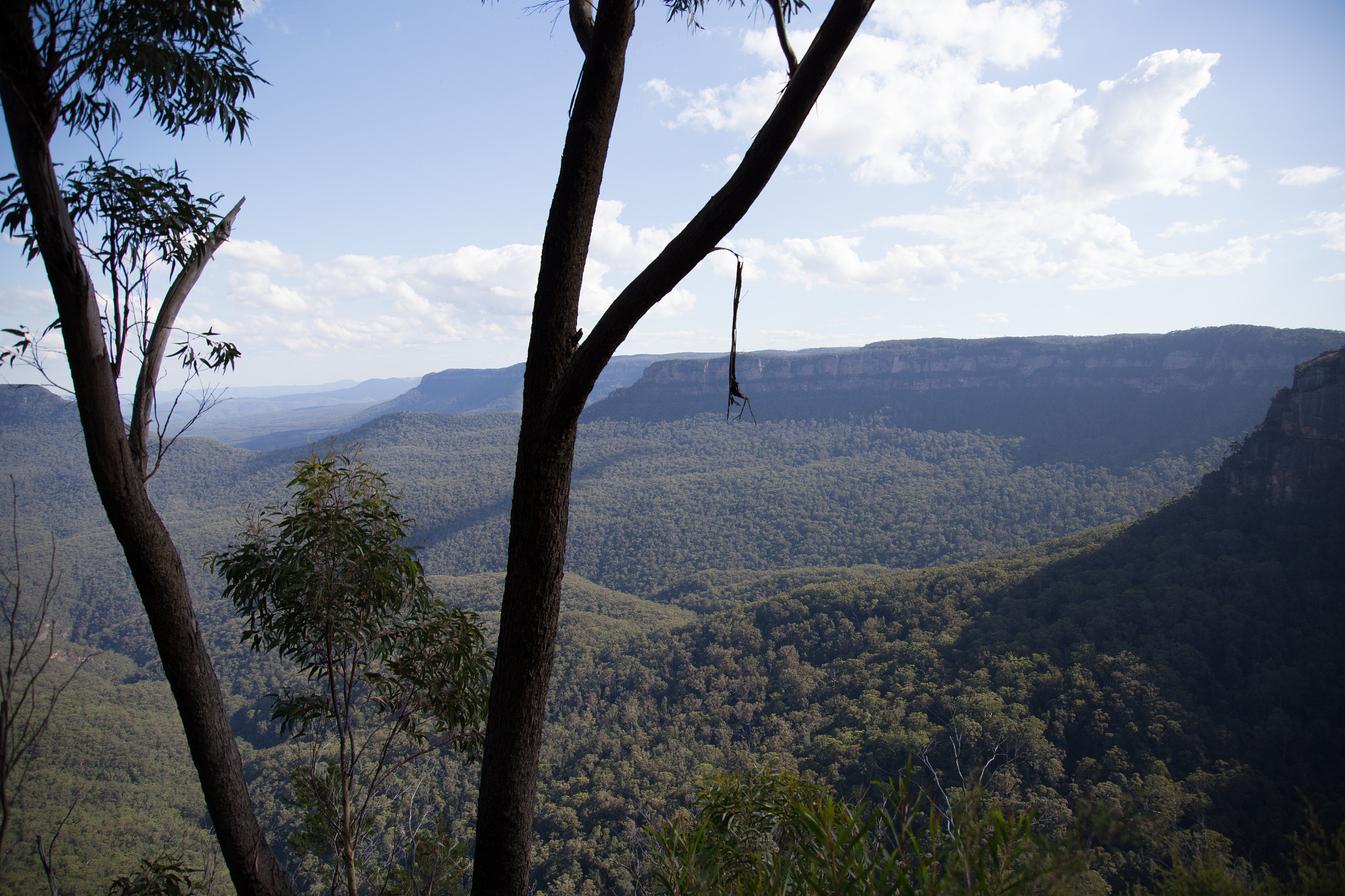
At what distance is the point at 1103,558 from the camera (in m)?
25.9

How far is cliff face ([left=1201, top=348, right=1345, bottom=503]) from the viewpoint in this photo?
2558 centimetres

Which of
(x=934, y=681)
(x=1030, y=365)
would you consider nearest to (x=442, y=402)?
→ (x=1030, y=365)

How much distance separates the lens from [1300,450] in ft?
87.2

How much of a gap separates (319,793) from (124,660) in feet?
176

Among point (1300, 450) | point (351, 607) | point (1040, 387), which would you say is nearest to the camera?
point (351, 607)

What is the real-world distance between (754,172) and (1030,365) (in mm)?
79347

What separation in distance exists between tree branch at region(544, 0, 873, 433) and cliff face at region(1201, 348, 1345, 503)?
1429 inches

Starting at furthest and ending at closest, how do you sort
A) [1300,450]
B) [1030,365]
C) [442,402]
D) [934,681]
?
1. [442,402]
2. [1030,365]
3. [1300,450]
4. [934,681]

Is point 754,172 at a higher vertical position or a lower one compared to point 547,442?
higher

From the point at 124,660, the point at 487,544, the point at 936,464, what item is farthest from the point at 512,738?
the point at 936,464

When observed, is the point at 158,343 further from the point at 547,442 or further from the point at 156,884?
the point at 156,884

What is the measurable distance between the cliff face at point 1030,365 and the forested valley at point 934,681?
1.74 m

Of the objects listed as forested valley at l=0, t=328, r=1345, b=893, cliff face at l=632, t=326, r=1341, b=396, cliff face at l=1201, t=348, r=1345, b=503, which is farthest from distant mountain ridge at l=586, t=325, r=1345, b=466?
cliff face at l=1201, t=348, r=1345, b=503

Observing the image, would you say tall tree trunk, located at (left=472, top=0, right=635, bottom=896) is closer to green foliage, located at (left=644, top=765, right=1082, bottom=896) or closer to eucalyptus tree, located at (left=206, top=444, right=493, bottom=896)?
green foliage, located at (left=644, top=765, right=1082, bottom=896)
